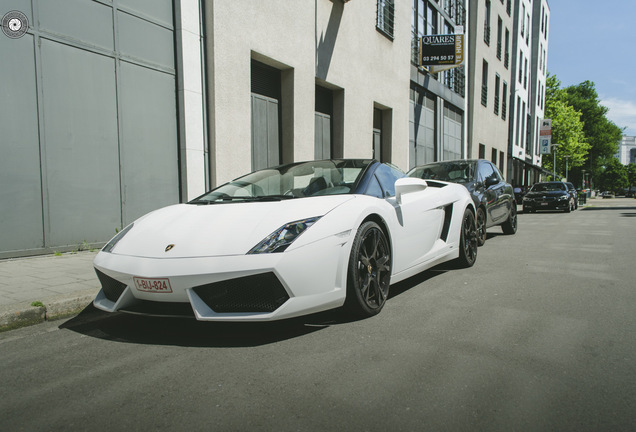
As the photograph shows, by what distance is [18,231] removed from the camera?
242 inches

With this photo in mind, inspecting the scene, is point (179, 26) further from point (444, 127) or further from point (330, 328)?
point (444, 127)

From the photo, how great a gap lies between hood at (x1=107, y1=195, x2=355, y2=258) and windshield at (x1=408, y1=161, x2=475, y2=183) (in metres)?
5.41

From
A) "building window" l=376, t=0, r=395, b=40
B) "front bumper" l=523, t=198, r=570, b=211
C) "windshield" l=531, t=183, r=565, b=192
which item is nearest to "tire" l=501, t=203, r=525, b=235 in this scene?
"building window" l=376, t=0, r=395, b=40

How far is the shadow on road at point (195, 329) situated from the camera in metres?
3.13

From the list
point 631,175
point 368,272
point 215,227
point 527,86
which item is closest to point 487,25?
point 527,86

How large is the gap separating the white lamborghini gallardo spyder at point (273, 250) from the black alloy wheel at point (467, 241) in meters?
1.42

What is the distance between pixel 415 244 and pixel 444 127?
18695 millimetres

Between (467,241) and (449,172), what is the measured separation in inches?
130

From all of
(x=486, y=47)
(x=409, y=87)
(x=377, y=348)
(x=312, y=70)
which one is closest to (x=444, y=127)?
(x=409, y=87)

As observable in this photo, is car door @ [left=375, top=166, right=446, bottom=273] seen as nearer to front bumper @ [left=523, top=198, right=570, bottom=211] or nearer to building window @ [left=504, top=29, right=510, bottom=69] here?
front bumper @ [left=523, top=198, right=570, bottom=211]

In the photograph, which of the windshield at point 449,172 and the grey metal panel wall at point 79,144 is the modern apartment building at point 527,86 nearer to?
the windshield at point 449,172

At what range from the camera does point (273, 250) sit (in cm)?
290

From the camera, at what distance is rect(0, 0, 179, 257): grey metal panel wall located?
614cm

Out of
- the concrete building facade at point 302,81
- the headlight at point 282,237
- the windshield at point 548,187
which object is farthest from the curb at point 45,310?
the windshield at point 548,187
